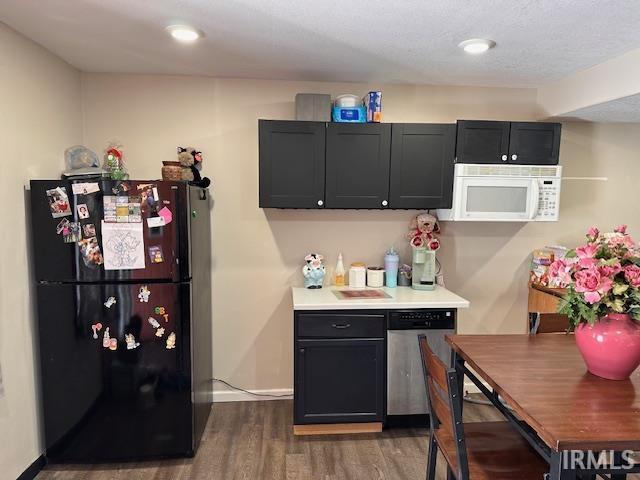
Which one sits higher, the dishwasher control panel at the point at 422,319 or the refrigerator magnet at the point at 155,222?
the refrigerator magnet at the point at 155,222

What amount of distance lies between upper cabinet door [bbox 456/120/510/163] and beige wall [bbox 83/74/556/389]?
375 mm

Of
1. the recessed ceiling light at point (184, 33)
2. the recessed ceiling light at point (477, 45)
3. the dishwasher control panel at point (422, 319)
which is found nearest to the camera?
the recessed ceiling light at point (184, 33)

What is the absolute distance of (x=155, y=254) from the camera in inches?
91.7

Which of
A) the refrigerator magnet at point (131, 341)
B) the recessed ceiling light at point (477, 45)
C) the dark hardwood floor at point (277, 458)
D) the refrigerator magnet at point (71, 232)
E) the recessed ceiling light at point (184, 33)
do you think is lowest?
the dark hardwood floor at point (277, 458)

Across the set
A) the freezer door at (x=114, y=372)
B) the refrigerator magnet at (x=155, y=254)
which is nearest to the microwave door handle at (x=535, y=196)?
the freezer door at (x=114, y=372)

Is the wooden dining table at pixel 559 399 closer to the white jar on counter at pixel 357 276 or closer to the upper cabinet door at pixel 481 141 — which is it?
the white jar on counter at pixel 357 276

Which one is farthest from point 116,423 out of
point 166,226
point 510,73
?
point 510,73

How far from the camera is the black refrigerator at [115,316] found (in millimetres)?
2283

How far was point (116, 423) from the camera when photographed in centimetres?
242

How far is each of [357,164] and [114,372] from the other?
1972mm

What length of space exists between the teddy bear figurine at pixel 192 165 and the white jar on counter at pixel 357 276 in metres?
1.23

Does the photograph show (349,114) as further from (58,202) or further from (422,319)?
(58,202)

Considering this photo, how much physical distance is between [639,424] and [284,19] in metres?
2.12

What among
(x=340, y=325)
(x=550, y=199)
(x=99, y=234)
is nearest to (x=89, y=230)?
(x=99, y=234)
